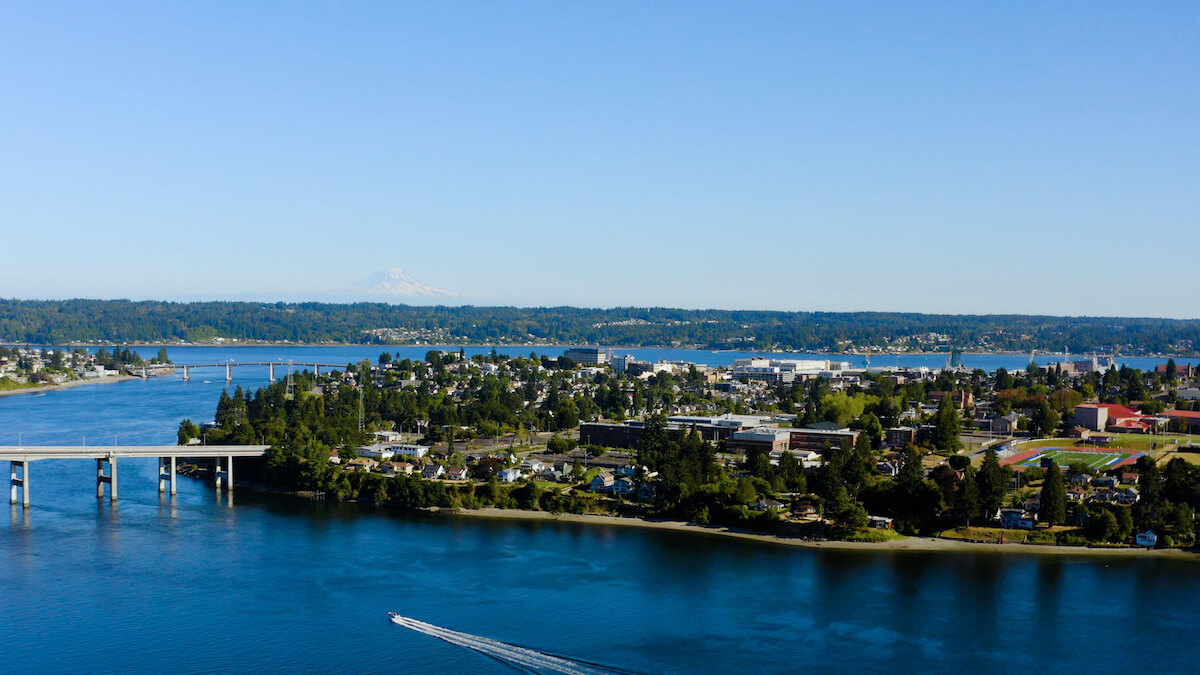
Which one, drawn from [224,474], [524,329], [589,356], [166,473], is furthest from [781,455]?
[524,329]

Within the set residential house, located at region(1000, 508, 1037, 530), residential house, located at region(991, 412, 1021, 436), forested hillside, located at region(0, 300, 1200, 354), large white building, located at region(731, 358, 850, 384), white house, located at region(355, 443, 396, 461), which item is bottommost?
residential house, located at region(1000, 508, 1037, 530)

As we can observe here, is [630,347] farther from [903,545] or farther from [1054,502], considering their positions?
[903,545]

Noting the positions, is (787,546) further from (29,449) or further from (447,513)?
(29,449)

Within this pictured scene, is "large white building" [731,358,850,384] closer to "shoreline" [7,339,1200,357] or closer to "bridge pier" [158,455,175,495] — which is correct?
"shoreline" [7,339,1200,357]

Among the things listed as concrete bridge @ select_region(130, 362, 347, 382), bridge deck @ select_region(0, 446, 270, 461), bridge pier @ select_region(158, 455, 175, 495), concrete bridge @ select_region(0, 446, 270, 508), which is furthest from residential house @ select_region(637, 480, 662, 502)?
concrete bridge @ select_region(130, 362, 347, 382)

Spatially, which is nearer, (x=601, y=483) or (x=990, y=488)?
(x=990, y=488)

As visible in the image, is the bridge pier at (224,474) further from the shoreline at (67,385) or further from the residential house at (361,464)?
the shoreline at (67,385)

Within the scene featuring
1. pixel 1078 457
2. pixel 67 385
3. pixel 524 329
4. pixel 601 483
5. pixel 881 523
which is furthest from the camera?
pixel 524 329
